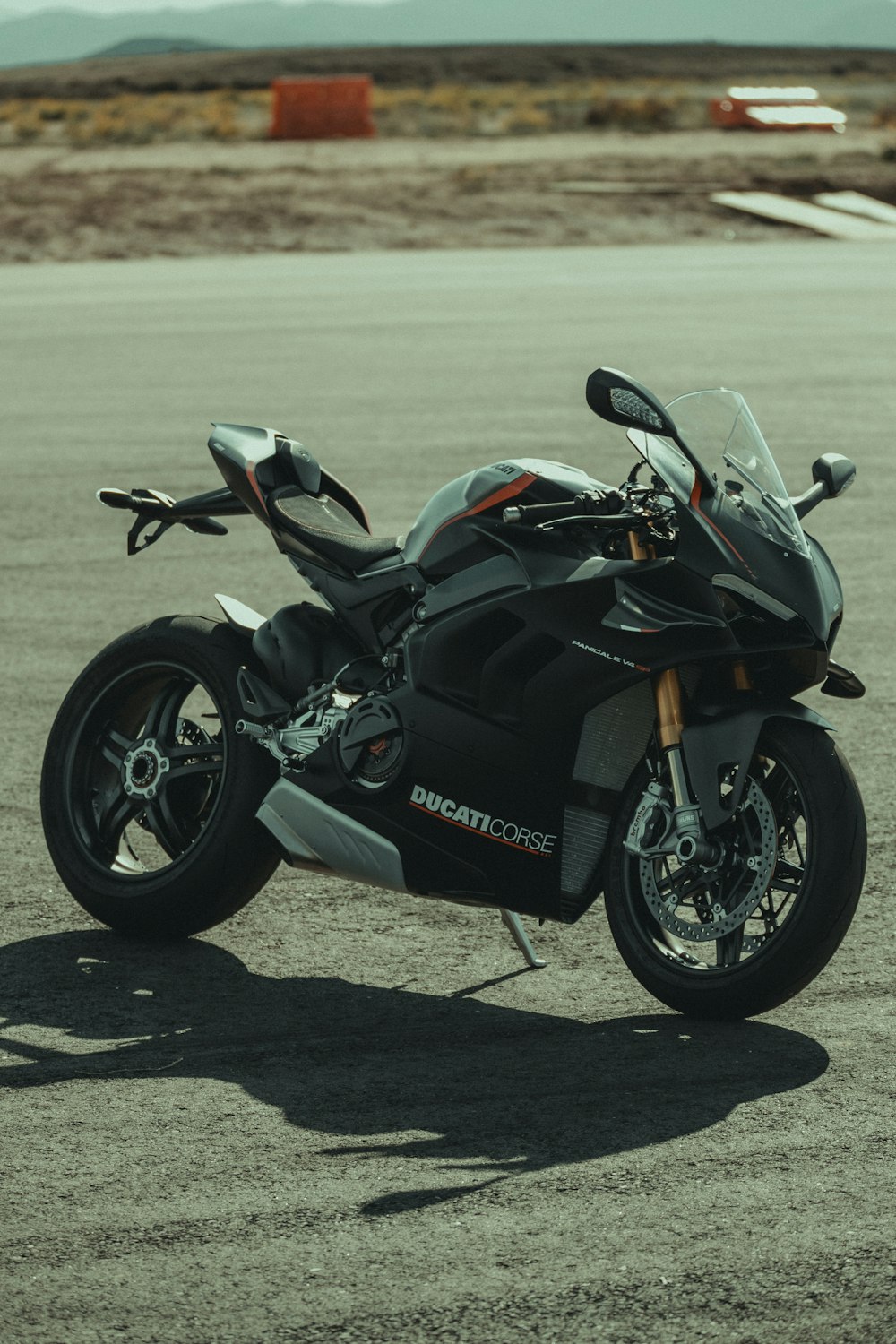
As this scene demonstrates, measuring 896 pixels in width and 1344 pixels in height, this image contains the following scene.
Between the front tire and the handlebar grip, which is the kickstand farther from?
the handlebar grip

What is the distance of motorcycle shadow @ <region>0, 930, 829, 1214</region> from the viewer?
4.42 metres

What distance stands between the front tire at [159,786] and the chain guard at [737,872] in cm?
122

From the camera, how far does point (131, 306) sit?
2280 centimetres

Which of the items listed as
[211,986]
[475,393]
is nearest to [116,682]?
[211,986]

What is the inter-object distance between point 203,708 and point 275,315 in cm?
1434

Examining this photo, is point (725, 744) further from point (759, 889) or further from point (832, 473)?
point (832, 473)

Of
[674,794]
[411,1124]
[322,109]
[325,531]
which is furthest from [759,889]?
[322,109]

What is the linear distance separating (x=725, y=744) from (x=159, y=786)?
176 centimetres

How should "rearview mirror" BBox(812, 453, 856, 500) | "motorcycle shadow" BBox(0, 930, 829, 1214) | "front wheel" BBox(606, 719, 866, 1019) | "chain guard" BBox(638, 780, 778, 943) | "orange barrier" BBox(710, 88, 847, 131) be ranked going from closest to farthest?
"motorcycle shadow" BBox(0, 930, 829, 1214) → "front wheel" BBox(606, 719, 866, 1019) → "chain guard" BBox(638, 780, 778, 943) → "rearview mirror" BBox(812, 453, 856, 500) → "orange barrier" BBox(710, 88, 847, 131)

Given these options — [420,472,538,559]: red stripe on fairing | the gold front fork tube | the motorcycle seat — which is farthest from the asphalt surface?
[420,472,538,559]: red stripe on fairing

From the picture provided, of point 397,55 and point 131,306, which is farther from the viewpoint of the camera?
point 397,55

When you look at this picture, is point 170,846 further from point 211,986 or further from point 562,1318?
point 562,1318

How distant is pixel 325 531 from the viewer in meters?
5.54

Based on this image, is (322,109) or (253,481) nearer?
(253,481)
